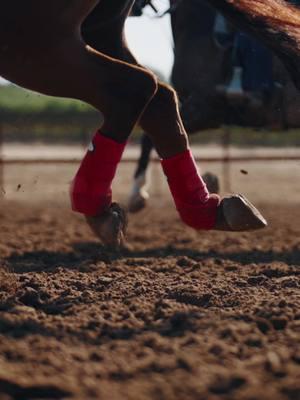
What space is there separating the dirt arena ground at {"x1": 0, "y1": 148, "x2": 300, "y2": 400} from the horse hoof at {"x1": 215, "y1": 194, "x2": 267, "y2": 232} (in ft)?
0.92

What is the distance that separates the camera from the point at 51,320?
3.01 m

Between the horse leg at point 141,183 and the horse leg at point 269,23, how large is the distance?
3.18m

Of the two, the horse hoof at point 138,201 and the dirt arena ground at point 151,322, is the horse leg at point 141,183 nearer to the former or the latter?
the horse hoof at point 138,201

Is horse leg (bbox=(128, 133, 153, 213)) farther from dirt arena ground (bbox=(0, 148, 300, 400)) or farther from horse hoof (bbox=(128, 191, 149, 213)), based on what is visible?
dirt arena ground (bbox=(0, 148, 300, 400))

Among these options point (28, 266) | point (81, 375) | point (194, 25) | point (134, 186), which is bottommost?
point (134, 186)

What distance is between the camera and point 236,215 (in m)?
3.73

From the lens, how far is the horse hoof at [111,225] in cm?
366

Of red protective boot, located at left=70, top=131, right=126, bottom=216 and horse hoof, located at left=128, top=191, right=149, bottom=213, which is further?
horse hoof, located at left=128, top=191, right=149, bottom=213

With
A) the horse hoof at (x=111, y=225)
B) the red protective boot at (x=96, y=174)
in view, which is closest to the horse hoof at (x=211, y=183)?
the horse hoof at (x=111, y=225)

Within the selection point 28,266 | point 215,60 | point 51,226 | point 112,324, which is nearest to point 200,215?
point 112,324

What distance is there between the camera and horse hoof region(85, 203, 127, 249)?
3.66m

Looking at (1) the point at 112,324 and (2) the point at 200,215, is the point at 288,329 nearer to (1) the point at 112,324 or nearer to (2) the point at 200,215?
(1) the point at 112,324

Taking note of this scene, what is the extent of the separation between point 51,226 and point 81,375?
17.7 feet

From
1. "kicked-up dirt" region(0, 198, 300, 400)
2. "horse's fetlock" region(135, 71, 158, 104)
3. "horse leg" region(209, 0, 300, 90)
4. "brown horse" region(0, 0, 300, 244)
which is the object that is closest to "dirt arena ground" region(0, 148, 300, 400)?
"kicked-up dirt" region(0, 198, 300, 400)
